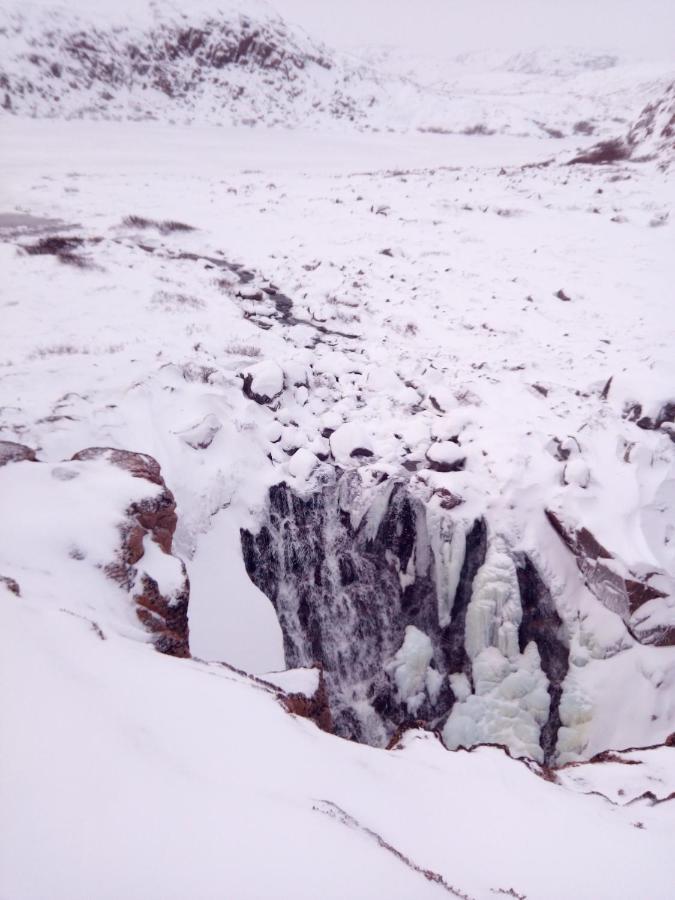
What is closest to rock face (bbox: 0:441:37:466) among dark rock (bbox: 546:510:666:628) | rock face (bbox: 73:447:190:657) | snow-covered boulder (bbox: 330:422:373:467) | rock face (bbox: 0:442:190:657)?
rock face (bbox: 0:442:190:657)

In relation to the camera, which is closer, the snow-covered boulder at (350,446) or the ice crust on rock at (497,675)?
the ice crust on rock at (497,675)

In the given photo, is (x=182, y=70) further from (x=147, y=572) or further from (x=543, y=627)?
(x=543, y=627)

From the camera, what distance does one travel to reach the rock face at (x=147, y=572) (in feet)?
15.2

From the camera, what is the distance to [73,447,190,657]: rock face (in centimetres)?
463

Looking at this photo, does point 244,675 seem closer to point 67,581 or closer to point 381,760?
point 381,760

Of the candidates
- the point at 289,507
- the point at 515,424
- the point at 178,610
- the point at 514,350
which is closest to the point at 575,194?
the point at 514,350

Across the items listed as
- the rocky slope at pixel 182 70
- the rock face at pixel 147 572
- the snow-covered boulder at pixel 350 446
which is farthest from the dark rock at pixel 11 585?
the rocky slope at pixel 182 70

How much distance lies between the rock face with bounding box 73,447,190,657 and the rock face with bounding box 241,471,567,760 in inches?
61.6

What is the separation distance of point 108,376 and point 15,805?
6.87 meters

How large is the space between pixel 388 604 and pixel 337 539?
1.15 metres

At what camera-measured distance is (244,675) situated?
4.35 meters

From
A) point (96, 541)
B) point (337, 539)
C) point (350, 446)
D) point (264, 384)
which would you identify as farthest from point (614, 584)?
point (96, 541)

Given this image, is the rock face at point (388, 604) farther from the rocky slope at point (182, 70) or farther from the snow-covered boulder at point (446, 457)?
the rocky slope at point (182, 70)

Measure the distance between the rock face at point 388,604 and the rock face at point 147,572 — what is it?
1.56 m
